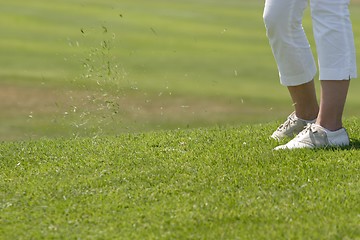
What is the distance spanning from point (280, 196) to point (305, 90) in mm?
1353

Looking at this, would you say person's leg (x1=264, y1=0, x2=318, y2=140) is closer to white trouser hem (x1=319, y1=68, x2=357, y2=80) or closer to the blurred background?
white trouser hem (x1=319, y1=68, x2=357, y2=80)

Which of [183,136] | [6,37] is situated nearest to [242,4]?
[6,37]

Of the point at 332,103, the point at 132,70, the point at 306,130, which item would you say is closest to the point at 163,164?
the point at 306,130

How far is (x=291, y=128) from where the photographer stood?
5.27 metres

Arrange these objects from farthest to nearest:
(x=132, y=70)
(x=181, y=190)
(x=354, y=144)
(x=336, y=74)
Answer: (x=132, y=70), (x=354, y=144), (x=336, y=74), (x=181, y=190)

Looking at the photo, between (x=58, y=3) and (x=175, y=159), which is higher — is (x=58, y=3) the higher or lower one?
the lower one

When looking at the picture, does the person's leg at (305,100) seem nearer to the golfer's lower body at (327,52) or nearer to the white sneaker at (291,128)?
the white sneaker at (291,128)

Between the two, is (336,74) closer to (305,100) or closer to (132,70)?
(305,100)

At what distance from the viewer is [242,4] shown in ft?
68.6

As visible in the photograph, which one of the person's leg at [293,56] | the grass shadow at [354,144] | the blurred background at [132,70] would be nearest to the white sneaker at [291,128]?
the person's leg at [293,56]

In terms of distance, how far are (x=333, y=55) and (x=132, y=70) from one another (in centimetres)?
701

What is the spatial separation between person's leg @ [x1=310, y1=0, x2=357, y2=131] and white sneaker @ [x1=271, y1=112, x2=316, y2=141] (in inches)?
15.4

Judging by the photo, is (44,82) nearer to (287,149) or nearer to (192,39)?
(192,39)

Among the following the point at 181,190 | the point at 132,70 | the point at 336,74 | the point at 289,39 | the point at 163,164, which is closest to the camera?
the point at 181,190
